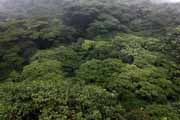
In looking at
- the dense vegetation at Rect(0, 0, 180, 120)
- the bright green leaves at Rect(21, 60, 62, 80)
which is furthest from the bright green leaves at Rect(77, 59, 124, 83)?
the bright green leaves at Rect(21, 60, 62, 80)

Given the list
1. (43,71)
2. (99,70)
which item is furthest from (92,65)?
(43,71)

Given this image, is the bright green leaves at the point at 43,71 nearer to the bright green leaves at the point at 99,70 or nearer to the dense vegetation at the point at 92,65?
the dense vegetation at the point at 92,65

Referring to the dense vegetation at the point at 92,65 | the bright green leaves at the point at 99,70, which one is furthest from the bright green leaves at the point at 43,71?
the bright green leaves at the point at 99,70

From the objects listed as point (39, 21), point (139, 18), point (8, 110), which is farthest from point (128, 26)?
point (8, 110)

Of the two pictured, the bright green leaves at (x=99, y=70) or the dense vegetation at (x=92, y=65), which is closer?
the dense vegetation at (x=92, y=65)

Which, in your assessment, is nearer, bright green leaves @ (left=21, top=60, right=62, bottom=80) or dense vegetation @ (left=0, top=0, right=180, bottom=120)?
dense vegetation @ (left=0, top=0, right=180, bottom=120)

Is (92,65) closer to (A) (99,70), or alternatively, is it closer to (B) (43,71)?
(A) (99,70)

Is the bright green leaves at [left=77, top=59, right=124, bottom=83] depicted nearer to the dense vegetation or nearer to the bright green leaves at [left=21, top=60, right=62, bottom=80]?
the dense vegetation

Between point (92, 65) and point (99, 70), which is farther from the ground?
point (92, 65)
